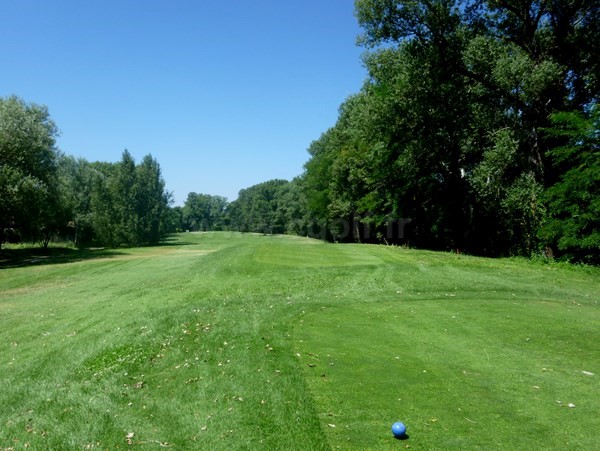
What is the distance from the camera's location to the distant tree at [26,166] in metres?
30.4

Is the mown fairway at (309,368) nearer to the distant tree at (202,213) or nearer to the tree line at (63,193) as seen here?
the tree line at (63,193)

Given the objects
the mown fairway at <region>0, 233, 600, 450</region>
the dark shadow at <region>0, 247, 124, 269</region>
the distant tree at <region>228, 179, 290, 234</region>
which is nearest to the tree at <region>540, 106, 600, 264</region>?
the mown fairway at <region>0, 233, 600, 450</region>

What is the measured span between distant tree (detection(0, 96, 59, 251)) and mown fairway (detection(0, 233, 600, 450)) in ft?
67.4

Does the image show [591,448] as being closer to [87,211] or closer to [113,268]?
[113,268]

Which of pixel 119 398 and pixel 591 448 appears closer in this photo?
pixel 591 448

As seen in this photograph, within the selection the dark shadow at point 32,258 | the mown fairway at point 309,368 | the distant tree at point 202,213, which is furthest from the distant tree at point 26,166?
the distant tree at point 202,213

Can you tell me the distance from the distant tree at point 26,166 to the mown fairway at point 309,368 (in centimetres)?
2055

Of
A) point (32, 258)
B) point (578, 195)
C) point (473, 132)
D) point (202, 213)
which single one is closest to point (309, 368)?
point (578, 195)

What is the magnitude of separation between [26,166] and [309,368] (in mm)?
35526

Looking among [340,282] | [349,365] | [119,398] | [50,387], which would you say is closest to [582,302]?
[340,282]

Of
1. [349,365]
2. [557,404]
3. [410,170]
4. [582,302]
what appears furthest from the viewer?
[410,170]

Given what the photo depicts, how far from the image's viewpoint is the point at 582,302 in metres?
11.9

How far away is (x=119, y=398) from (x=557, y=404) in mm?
5719

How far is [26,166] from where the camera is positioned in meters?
33.4
